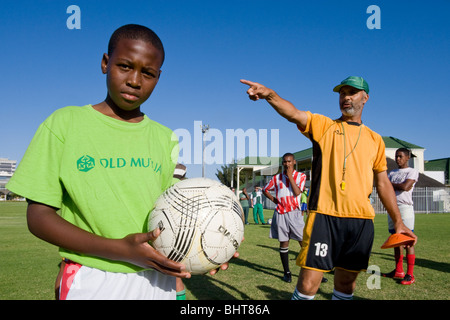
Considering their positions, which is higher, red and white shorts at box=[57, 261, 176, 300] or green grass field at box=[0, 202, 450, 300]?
red and white shorts at box=[57, 261, 176, 300]

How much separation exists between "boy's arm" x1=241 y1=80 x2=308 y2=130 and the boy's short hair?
4.21ft

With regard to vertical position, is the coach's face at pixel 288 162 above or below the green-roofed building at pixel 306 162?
below

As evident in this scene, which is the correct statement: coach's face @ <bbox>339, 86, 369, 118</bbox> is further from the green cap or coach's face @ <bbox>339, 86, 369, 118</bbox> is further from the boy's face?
the boy's face

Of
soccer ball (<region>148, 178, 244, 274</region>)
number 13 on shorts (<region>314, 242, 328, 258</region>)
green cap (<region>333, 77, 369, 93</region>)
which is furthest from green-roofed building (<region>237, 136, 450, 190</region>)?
soccer ball (<region>148, 178, 244, 274</region>)

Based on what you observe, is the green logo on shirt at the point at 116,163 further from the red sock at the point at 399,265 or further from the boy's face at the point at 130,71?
the red sock at the point at 399,265

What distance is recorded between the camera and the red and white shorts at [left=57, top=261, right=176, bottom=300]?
1.60 meters

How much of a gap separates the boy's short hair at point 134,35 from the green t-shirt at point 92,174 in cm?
37

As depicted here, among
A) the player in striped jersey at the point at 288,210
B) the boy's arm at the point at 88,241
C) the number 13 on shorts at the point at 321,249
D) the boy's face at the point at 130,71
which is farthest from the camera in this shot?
the player in striped jersey at the point at 288,210

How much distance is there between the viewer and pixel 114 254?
4.95 ft

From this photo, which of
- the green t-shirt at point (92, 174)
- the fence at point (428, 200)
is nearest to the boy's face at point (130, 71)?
the green t-shirt at point (92, 174)

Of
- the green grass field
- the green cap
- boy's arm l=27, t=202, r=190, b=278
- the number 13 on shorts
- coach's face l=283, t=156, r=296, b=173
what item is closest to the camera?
boy's arm l=27, t=202, r=190, b=278

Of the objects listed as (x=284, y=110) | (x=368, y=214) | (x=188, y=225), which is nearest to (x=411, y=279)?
(x=368, y=214)

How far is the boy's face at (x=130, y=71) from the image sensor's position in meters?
1.72
